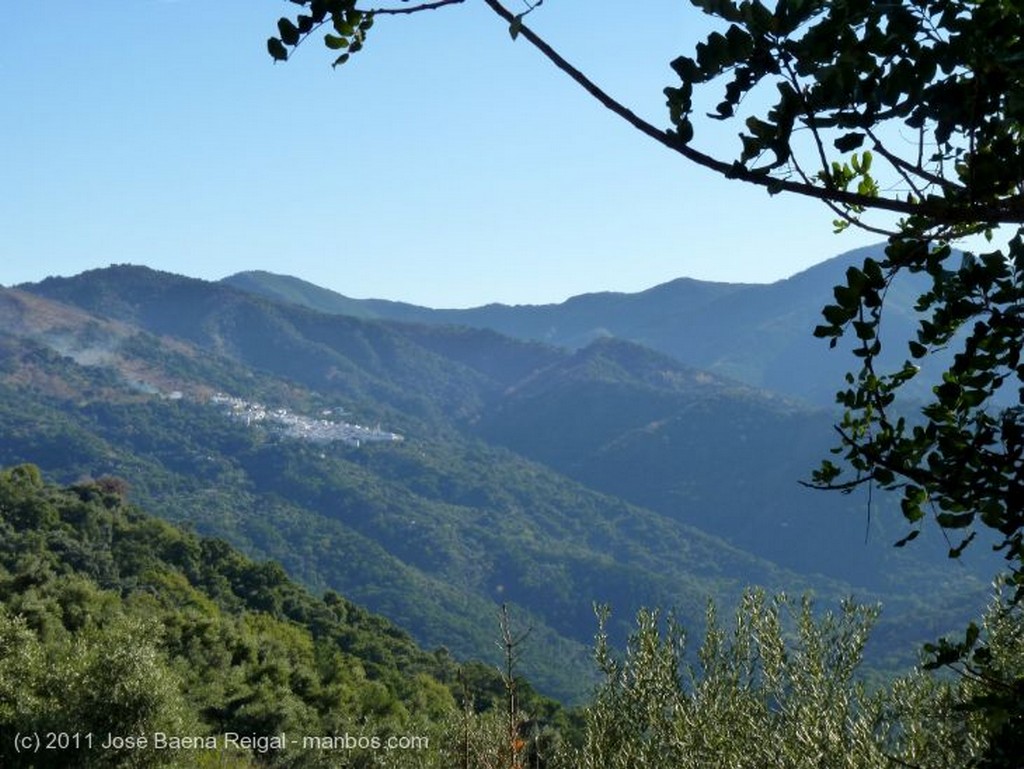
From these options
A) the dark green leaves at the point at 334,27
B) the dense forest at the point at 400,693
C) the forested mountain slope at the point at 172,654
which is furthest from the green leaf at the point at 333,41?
the forested mountain slope at the point at 172,654

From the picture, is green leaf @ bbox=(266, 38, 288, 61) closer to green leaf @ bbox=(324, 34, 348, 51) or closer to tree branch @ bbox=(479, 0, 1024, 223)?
green leaf @ bbox=(324, 34, 348, 51)

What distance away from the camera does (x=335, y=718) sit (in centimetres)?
3023

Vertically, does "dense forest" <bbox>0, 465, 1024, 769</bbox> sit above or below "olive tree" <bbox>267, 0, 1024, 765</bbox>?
below

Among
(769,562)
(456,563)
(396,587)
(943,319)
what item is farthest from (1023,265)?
(769,562)

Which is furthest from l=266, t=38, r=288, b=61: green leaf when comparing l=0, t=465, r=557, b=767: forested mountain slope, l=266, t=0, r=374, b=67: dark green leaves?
l=0, t=465, r=557, b=767: forested mountain slope

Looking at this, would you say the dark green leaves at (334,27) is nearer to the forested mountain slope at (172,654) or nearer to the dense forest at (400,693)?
the dense forest at (400,693)

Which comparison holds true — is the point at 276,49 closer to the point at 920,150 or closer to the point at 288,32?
the point at 288,32

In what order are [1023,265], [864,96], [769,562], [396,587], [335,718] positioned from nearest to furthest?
[864,96]
[1023,265]
[335,718]
[396,587]
[769,562]

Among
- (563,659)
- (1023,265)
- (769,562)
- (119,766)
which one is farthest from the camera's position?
(769,562)

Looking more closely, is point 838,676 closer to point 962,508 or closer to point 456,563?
point 962,508

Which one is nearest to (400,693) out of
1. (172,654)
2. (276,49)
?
(172,654)

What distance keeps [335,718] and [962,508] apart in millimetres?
30002

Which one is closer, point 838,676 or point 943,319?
point 943,319

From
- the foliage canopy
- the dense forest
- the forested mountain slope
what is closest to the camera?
the foliage canopy
